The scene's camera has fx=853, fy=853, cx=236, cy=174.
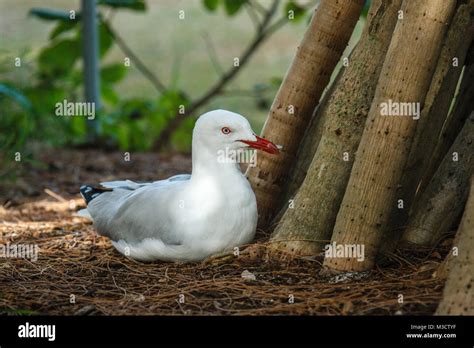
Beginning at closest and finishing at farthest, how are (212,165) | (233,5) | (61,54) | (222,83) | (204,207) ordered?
1. (204,207)
2. (212,165)
3. (233,5)
4. (61,54)
5. (222,83)

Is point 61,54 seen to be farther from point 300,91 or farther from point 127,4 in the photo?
point 300,91

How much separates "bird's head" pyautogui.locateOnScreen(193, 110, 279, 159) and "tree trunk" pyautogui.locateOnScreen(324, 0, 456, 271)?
61 centimetres

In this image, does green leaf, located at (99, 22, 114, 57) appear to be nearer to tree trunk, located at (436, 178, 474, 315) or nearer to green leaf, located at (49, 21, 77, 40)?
green leaf, located at (49, 21, 77, 40)

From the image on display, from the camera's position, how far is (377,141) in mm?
4281

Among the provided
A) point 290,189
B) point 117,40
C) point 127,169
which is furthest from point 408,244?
point 117,40

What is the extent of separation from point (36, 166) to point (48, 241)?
2467 mm

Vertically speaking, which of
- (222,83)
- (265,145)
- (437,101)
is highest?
(222,83)

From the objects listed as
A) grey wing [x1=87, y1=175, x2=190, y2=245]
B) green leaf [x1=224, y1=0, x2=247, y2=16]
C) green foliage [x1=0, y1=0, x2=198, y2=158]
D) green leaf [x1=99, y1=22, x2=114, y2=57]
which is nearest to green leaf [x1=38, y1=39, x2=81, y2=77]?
green foliage [x1=0, y1=0, x2=198, y2=158]

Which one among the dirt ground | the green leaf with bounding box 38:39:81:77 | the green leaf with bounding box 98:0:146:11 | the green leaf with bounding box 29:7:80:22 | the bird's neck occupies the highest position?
the green leaf with bounding box 98:0:146:11

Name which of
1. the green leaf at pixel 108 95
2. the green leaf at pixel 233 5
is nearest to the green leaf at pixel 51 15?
the green leaf at pixel 108 95

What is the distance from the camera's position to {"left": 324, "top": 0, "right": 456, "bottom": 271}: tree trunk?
4.20 metres

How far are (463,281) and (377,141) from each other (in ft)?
2.94

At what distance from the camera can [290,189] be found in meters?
5.25

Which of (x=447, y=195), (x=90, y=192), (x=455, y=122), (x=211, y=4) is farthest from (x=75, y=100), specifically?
(x=447, y=195)
